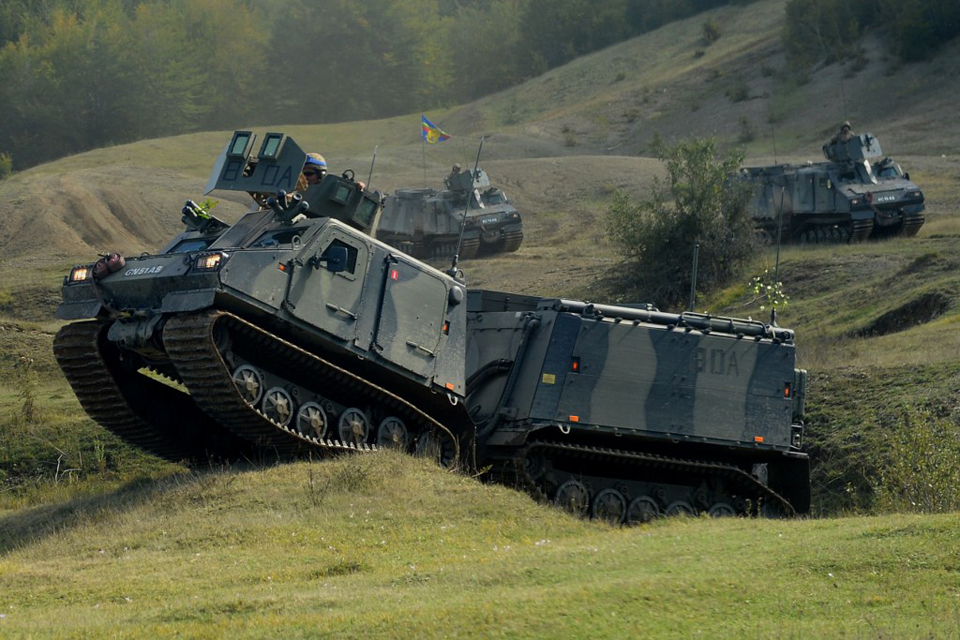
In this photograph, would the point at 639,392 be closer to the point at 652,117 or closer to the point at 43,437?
the point at 43,437

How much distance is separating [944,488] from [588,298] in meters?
19.2

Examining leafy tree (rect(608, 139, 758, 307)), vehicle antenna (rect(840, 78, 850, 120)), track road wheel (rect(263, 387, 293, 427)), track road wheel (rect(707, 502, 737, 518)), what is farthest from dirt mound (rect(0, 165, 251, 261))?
vehicle antenna (rect(840, 78, 850, 120))

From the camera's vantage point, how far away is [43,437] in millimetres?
21172

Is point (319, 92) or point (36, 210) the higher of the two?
point (319, 92)

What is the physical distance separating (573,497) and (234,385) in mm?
4394

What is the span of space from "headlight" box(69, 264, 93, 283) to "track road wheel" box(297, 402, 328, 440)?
2.77 metres

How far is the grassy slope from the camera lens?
914cm

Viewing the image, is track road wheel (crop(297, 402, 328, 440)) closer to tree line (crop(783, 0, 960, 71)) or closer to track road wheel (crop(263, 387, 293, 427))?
track road wheel (crop(263, 387, 293, 427))

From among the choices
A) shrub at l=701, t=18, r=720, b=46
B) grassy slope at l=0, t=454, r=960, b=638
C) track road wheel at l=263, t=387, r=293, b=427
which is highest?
shrub at l=701, t=18, r=720, b=46

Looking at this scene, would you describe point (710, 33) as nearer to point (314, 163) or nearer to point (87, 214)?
point (87, 214)

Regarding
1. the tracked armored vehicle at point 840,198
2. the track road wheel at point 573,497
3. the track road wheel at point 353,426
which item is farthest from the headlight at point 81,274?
the tracked armored vehicle at point 840,198

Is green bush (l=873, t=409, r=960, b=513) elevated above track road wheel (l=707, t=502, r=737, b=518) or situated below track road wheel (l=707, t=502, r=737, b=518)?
above

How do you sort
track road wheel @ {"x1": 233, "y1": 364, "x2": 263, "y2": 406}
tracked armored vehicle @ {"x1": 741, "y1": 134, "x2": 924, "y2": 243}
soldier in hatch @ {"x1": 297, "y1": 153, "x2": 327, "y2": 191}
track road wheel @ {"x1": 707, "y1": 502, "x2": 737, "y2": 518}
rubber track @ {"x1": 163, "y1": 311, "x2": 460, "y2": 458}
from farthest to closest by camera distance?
tracked armored vehicle @ {"x1": 741, "y1": 134, "x2": 924, "y2": 243}
track road wheel @ {"x1": 707, "y1": 502, "x2": 737, "y2": 518}
soldier in hatch @ {"x1": 297, "y1": 153, "x2": 327, "y2": 191}
track road wheel @ {"x1": 233, "y1": 364, "x2": 263, "y2": 406}
rubber track @ {"x1": 163, "y1": 311, "x2": 460, "y2": 458}

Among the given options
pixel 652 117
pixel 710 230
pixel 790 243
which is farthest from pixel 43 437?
pixel 652 117
